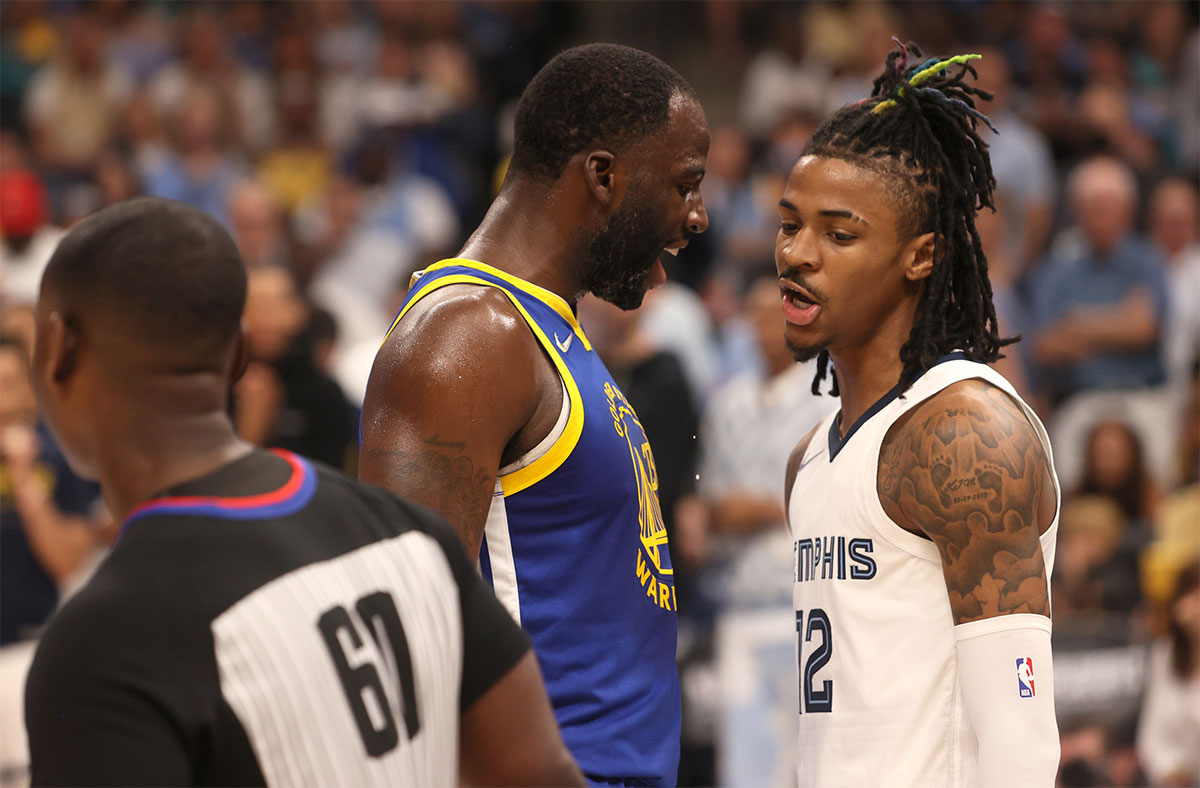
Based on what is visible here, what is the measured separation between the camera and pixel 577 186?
3.05 m

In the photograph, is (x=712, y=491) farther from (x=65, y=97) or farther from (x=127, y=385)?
(x=65, y=97)

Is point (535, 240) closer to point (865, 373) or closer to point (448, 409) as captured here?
point (448, 409)

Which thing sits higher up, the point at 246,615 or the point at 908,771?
the point at 246,615

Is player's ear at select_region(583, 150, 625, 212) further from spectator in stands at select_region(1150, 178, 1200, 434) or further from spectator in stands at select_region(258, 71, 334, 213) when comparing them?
spectator in stands at select_region(258, 71, 334, 213)

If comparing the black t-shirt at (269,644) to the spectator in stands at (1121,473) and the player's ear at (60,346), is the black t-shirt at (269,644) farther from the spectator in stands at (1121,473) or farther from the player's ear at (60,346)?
the spectator in stands at (1121,473)

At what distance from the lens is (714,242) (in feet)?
33.0

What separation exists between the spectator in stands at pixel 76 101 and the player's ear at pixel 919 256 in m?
8.80

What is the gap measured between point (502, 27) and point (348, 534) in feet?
33.7

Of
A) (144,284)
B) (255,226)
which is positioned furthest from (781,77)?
(144,284)

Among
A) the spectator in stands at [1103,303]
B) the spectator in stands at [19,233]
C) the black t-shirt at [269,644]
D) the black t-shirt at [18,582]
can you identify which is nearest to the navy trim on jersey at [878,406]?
the black t-shirt at [269,644]

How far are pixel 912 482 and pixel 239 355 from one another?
139cm

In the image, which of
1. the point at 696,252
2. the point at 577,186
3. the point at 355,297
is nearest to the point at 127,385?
the point at 577,186

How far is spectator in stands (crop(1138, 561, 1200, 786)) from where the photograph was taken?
6082 mm

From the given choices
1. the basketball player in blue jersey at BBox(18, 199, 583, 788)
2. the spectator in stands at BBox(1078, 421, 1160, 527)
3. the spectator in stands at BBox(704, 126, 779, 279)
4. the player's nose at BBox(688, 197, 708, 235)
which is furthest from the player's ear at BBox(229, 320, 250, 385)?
the spectator in stands at BBox(704, 126, 779, 279)
